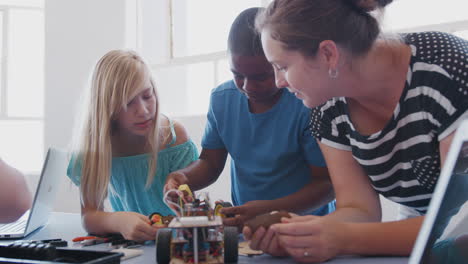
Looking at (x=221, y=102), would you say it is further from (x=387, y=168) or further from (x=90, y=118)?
(x=387, y=168)

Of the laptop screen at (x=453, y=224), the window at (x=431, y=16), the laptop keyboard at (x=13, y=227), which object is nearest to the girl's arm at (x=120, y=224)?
the laptop keyboard at (x=13, y=227)

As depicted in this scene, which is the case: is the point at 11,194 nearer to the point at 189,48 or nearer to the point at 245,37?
the point at 245,37

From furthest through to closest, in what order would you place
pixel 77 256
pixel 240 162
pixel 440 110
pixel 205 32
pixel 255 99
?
1. pixel 205 32
2. pixel 240 162
3. pixel 255 99
4. pixel 440 110
5. pixel 77 256

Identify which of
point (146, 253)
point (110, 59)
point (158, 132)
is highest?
point (110, 59)

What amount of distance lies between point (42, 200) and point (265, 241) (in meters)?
0.84

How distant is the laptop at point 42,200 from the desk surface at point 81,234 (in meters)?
0.03

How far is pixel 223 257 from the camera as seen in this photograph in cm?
90

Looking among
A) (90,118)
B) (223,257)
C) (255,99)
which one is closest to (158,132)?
(90,118)

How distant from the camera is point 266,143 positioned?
60.7 inches

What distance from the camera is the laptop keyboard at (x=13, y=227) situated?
1413 mm

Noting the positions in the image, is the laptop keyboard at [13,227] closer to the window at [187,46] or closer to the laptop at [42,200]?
the laptop at [42,200]

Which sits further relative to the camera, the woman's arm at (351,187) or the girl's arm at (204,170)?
the girl's arm at (204,170)

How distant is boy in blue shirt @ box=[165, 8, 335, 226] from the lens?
1.35 metres

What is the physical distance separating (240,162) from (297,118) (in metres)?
0.26
